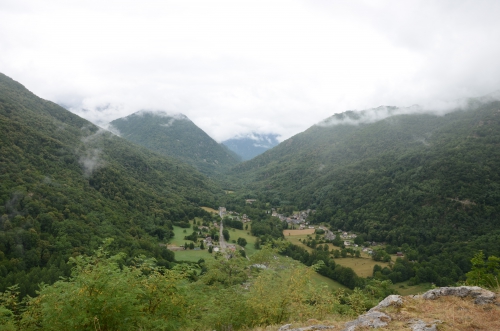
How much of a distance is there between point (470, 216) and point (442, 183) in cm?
2202

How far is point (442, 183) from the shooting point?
11881cm

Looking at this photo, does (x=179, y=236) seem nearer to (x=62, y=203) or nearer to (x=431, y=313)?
(x=62, y=203)

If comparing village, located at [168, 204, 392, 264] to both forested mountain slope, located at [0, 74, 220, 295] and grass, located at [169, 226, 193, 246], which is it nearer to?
grass, located at [169, 226, 193, 246]

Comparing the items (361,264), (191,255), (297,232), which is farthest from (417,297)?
(297,232)

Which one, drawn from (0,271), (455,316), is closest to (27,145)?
(0,271)

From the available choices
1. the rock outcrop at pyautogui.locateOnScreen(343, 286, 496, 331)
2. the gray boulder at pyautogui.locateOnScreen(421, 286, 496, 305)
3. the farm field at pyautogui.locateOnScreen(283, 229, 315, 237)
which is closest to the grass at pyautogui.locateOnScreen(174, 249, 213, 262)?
the farm field at pyautogui.locateOnScreen(283, 229, 315, 237)

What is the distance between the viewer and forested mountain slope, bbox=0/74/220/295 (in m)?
48.7

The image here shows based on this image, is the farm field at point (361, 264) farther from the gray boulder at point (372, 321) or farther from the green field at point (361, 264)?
the gray boulder at point (372, 321)

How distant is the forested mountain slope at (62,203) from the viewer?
160 ft

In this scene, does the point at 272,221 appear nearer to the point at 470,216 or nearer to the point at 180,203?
the point at 180,203

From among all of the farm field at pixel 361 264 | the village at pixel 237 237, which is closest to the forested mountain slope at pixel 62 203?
the village at pixel 237 237

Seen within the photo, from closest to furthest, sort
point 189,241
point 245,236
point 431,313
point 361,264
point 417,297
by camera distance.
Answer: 1. point 431,313
2. point 417,297
3. point 361,264
4. point 189,241
5. point 245,236

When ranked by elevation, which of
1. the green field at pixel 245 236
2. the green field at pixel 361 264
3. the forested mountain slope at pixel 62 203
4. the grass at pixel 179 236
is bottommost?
the green field at pixel 361 264

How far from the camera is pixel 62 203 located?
6756 centimetres
